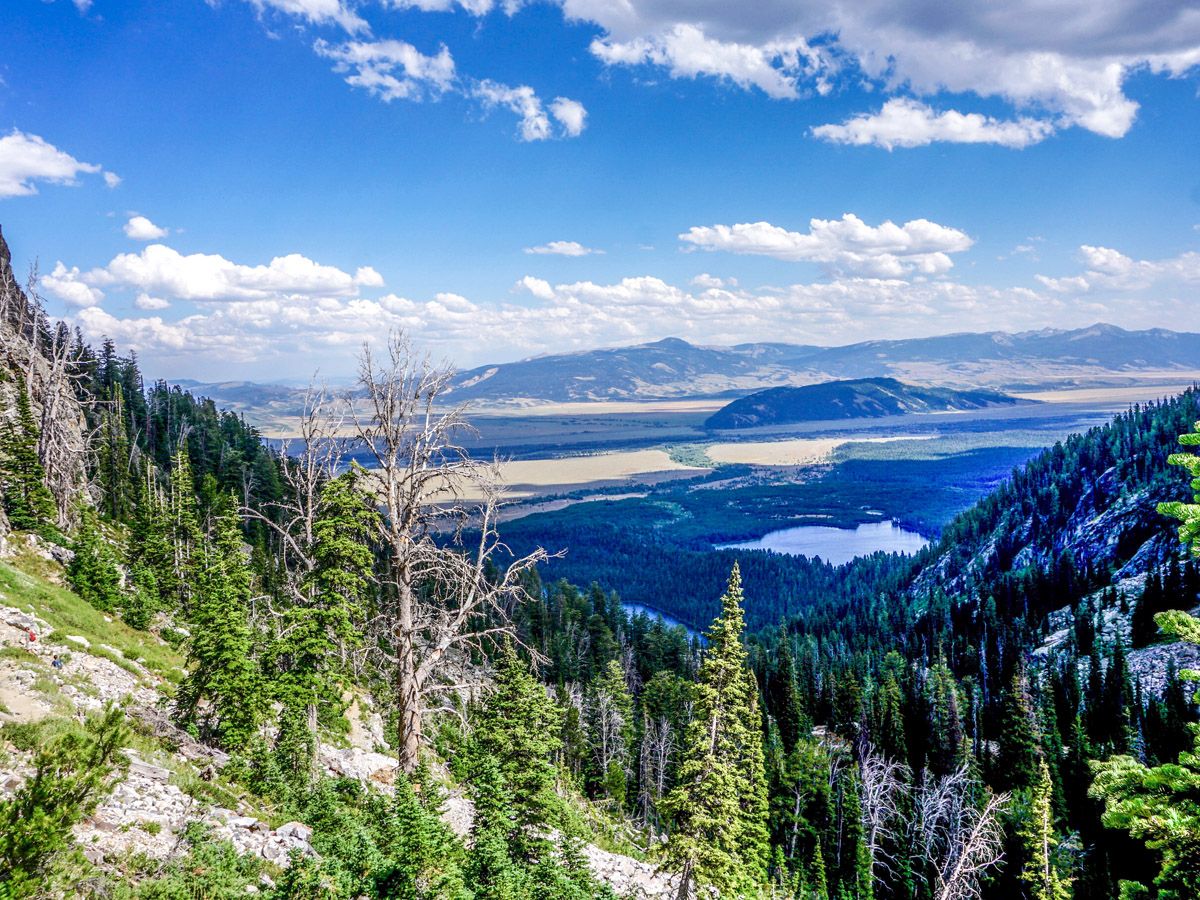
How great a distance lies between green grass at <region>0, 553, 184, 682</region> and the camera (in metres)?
23.8

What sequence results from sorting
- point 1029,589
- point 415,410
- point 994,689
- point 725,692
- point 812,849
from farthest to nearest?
point 1029,589 < point 994,689 < point 812,849 < point 725,692 < point 415,410

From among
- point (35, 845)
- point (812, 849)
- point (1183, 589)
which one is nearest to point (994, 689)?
point (1183, 589)

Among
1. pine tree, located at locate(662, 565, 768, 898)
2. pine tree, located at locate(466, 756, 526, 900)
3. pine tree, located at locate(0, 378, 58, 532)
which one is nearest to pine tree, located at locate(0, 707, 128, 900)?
pine tree, located at locate(466, 756, 526, 900)

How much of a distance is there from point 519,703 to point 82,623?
1705 centimetres

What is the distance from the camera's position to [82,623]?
26375mm

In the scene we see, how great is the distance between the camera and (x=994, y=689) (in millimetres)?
78438

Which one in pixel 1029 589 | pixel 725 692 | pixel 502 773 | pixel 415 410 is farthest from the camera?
pixel 1029 589

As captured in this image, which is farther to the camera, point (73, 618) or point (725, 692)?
point (73, 618)

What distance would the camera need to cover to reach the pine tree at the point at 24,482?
36.8 m

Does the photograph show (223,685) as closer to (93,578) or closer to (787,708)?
(93,578)

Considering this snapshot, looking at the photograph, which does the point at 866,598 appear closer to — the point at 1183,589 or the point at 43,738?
the point at 1183,589

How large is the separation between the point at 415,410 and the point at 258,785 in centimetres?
1102

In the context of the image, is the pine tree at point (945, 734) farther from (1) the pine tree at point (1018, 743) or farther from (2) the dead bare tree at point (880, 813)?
(2) the dead bare tree at point (880, 813)

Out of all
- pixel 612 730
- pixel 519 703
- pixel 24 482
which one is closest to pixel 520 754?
pixel 519 703
